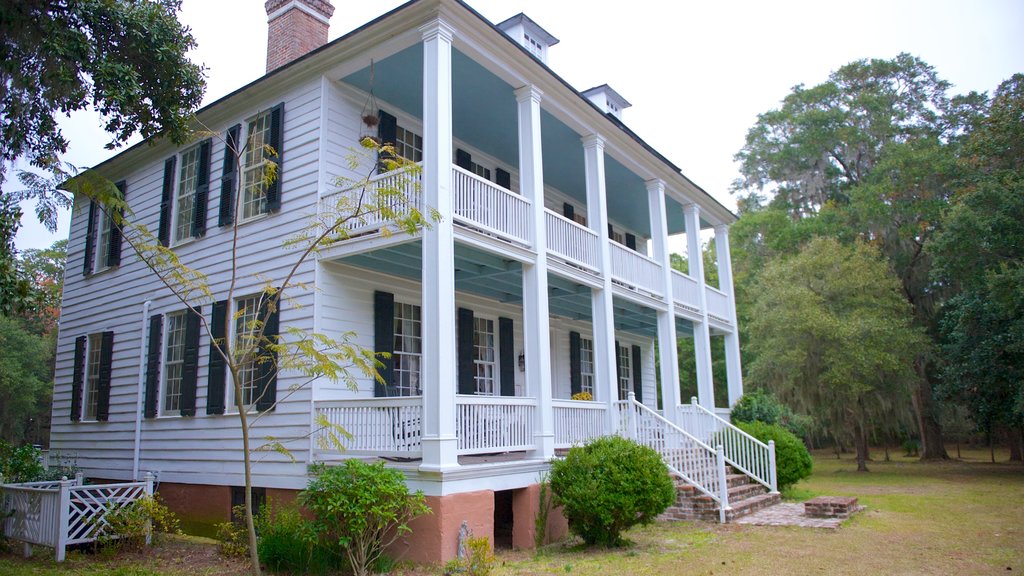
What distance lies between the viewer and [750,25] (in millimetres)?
14914

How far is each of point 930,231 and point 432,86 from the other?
22111 mm

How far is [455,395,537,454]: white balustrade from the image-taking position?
8898 millimetres

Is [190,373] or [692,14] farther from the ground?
[692,14]

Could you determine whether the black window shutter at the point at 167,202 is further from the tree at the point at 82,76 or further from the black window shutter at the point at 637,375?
the black window shutter at the point at 637,375

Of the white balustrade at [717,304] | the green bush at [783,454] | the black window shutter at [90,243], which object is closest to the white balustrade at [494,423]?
the green bush at [783,454]

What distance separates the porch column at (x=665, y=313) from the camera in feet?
48.1

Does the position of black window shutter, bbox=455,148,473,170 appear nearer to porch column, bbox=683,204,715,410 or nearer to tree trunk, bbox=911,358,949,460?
porch column, bbox=683,204,715,410

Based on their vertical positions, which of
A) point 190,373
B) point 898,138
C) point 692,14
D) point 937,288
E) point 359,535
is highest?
point 898,138

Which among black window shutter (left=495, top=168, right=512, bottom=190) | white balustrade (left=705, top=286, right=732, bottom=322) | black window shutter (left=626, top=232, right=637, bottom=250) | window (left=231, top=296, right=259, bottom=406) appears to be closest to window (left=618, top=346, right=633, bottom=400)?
white balustrade (left=705, top=286, right=732, bottom=322)

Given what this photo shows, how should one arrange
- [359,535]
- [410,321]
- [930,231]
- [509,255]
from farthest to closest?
[930,231] → [410,321] → [509,255] → [359,535]

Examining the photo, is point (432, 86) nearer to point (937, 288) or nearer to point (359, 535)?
point (359, 535)

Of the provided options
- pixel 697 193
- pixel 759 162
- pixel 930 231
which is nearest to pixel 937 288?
pixel 930 231

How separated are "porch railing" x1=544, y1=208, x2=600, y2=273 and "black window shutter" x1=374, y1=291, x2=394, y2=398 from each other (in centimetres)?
285

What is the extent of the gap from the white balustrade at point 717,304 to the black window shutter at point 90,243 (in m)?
14.7
